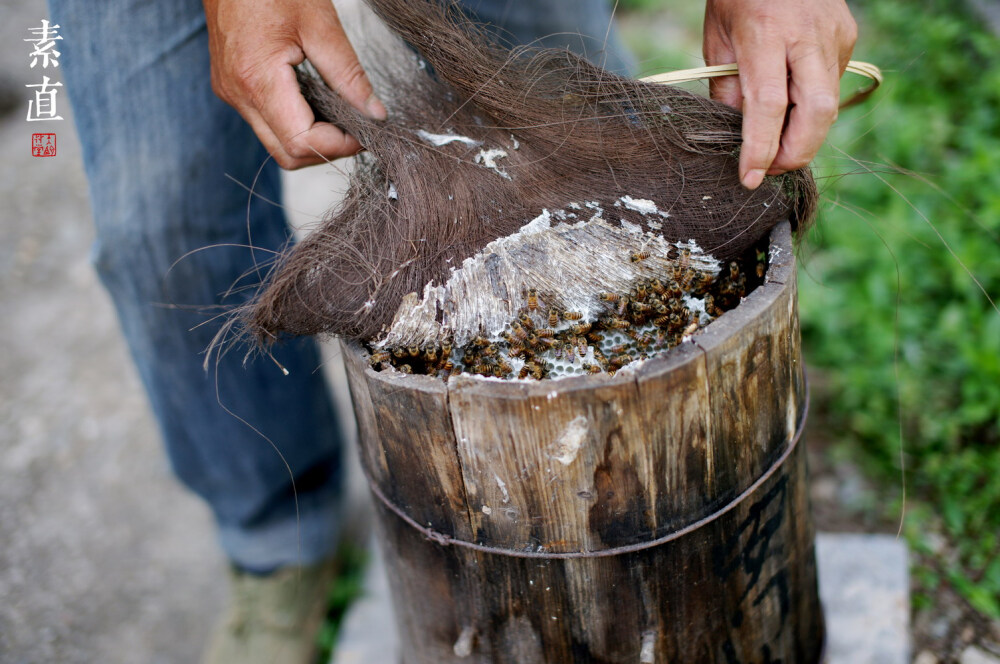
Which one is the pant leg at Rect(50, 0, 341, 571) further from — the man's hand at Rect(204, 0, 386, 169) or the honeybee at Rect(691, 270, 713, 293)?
the honeybee at Rect(691, 270, 713, 293)

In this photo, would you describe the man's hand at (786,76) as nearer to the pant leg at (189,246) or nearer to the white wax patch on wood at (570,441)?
the white wax patch on wood at (570,441)

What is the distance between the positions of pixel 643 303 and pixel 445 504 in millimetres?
554

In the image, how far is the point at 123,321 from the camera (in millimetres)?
2367

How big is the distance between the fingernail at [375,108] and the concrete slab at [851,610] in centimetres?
167

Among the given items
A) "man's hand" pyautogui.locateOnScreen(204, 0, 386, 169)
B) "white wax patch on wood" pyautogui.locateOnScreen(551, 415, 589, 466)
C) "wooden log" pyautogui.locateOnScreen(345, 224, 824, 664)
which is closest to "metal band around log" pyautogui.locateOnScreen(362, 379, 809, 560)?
"wooden log" pyautogui.locateOnScreen(345, 224, 824, 664)

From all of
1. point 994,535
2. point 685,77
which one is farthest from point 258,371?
point 994,535

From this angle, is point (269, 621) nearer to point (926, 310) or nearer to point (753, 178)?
point (753, 178)

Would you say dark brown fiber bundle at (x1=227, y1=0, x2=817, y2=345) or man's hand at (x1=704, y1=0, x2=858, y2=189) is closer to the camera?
man's hand at (x1=704, y1=0, x2=858, y2=189)

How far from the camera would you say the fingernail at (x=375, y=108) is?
1697mm

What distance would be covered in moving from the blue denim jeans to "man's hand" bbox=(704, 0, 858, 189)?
1.80ft

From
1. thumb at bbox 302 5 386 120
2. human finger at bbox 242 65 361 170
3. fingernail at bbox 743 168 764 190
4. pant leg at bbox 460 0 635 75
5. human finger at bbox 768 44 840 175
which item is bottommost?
fingernail at bbox 743 168 764 190

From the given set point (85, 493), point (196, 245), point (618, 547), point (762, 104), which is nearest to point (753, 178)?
point (762, 104)

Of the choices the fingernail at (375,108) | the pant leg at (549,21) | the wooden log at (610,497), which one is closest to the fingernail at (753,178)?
the wooden log at (610,497)

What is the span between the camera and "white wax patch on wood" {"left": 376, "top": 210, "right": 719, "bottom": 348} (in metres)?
1.55
